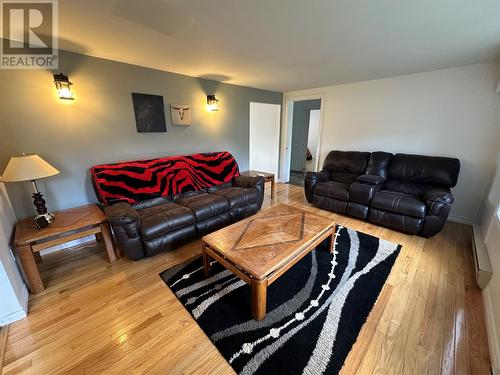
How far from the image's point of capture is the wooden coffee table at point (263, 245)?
4.62 feet

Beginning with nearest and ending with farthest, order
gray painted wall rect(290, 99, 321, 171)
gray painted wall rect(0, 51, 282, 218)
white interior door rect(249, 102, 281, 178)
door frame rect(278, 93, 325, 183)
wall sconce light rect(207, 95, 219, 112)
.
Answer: gray painted wall rect(0, 51, 282, 218) → wall sconce light rect(207, 95, 219, 112) → door frame rect(278, 93, 325, 183) → white interior door rect(249, 102, 281, 178) → gray painted wall rect(290, 99, 321, 171)

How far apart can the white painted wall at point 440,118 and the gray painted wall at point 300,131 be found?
189cm

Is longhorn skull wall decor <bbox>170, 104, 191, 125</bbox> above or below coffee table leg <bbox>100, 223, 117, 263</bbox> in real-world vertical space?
above

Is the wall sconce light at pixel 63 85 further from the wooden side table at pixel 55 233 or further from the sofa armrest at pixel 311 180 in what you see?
the sofa armrest at pixel 311 180

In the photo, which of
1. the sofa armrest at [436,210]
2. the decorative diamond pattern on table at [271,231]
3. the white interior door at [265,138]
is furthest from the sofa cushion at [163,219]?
the sofa armrest at [436,210]

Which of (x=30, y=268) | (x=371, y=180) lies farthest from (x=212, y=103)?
(x=30, y=268)

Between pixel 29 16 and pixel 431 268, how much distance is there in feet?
13.4

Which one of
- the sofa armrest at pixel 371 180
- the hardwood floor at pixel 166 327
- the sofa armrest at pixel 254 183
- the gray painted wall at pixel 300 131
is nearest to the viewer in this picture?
the hardwood floor at pixel 166 327

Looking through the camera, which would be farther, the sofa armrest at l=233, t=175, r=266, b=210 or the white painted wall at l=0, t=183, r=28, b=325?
the sofa armrest at l=233, t=175, r=266, b=210

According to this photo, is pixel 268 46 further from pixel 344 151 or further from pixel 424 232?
pixel 424 232

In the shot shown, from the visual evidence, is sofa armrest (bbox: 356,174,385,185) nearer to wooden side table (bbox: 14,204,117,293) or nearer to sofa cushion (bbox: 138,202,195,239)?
sofa cushion (bbox: 138,202,195,239)

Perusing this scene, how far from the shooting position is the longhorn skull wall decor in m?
3.00

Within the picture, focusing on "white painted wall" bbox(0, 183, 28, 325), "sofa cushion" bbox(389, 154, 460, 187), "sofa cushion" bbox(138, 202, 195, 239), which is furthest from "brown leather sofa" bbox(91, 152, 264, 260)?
"sofa cushion" bbox(389, 154, 460, 187)

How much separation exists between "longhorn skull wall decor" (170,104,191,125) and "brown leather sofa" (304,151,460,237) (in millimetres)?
2235
